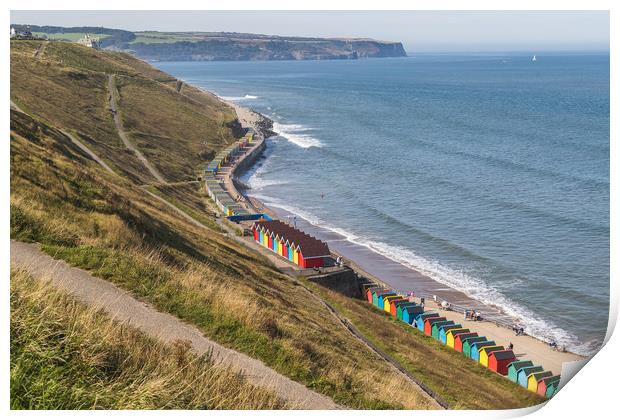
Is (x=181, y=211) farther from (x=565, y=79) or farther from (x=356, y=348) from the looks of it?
(x=565, y=79)

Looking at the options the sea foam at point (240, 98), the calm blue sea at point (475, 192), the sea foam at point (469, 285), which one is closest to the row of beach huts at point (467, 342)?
the sea foam at point (469, 285)

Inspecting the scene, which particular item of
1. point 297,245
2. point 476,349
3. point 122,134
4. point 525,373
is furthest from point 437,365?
point 122,134

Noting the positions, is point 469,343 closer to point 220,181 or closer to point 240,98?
point 220,181

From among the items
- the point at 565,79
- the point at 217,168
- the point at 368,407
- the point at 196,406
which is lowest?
the point at 217,168

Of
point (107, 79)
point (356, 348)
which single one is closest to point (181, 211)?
point (356, 348)

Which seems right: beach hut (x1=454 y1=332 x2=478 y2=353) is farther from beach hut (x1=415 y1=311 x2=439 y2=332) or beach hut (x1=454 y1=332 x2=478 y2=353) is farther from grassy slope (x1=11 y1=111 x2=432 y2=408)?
grassy slope (x1=11 y1=111 x2=432 y2=408)

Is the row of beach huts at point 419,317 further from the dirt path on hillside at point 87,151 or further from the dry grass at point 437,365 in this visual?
the dirt path on hillside at point 87,151
